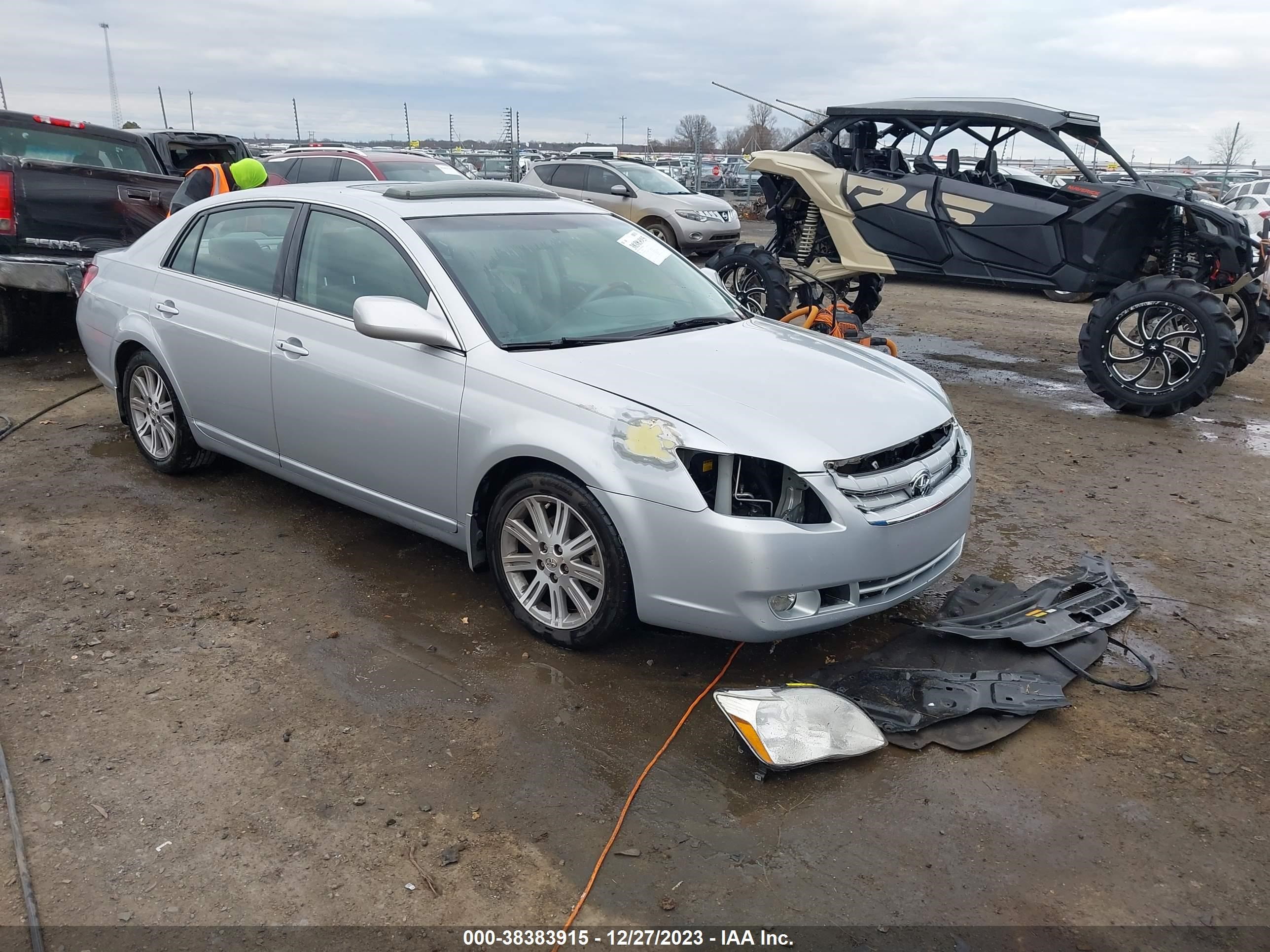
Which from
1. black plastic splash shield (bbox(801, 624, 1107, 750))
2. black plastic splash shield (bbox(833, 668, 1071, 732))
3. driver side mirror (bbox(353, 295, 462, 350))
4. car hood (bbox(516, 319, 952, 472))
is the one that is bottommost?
black plastic splash shield (bbox(801, 624, 1107, 750))

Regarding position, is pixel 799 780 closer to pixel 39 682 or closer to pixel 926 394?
pixel 926 394

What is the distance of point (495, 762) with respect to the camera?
3078 millimetres

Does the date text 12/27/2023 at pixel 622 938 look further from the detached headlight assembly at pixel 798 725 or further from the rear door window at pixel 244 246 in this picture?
the rear door window at pixel 244 246

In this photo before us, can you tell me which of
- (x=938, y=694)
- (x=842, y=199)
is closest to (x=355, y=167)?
(x=842, y=199)

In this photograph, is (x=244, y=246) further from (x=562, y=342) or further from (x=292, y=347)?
(x=562, y=342)

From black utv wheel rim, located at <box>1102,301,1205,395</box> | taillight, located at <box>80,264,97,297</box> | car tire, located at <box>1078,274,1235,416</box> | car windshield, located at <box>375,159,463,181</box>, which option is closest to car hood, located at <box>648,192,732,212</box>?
car windshield, located at <box>375,159,463,181</box>

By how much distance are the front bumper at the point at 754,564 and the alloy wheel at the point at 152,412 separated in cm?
305

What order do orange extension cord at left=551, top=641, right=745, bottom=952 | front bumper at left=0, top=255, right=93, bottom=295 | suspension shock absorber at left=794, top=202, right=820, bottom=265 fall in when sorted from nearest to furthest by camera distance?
orange extension cord at left=551, top=641, right=745, bottom=952, front bumper at left=0, top=255, right=93, bottom=295, suspension shock absorber at left=794, top=202, right=820, bottom=265

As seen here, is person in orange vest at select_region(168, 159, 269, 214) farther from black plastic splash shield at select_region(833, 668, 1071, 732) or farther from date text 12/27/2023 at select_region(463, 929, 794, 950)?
date text 12/27/2023 at select_region(463, 929, 794, 950)

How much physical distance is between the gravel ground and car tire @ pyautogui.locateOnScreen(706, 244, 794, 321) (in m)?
4.42

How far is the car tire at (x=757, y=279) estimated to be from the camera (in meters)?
9.04

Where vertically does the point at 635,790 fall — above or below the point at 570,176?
below

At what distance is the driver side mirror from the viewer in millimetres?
3699

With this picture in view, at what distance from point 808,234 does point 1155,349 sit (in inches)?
134
